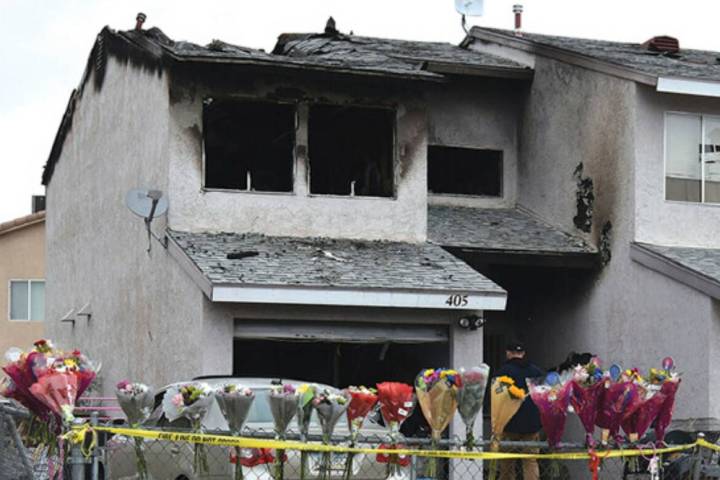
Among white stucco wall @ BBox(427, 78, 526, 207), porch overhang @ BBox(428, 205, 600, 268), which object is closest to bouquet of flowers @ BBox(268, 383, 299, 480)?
porch overhang @ BBox(428, 205, 600, 268)

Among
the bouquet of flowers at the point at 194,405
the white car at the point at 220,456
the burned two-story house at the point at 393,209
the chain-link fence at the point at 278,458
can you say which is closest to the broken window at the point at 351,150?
the burned two-story house at the point at 393,209

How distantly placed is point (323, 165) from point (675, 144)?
5.08 metres

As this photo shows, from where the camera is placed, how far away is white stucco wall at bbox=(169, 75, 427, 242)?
64.4 ft

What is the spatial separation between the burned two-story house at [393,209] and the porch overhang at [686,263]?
0.04 metres

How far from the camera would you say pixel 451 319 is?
1916cm

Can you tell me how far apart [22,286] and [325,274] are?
2287 centimetres

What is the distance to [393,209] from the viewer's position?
20.6 metres

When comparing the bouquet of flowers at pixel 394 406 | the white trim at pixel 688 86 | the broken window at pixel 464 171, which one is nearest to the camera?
the bouquet of flowers at pixel 394 406

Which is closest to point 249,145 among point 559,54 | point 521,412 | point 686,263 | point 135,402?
point 559,54

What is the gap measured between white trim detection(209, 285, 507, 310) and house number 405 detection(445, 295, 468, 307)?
32 millimetres

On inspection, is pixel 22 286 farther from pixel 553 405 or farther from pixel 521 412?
pixel 553 405

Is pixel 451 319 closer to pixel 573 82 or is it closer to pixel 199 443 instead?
pixel 573 82

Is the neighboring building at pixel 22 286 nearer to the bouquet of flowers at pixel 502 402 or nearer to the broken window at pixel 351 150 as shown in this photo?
the broken window at pixel 351 150

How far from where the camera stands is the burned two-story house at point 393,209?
741 inches
